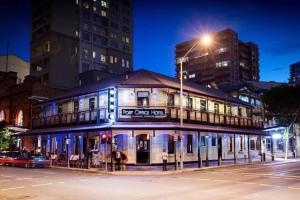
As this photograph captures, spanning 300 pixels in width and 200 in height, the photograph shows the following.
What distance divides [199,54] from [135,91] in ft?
340

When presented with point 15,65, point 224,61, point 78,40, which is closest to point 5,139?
point 15,65

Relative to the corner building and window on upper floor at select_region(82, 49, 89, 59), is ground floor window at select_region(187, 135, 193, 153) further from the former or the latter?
window on upper floor at select_region(82, 49, 89, 59)

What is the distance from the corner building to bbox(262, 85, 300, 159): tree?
6406mm

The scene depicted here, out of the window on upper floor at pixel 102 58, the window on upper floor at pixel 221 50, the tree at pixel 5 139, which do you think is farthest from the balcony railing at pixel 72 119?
the window on upper floor at pixel 221 50

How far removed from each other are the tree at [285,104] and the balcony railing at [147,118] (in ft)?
15.1

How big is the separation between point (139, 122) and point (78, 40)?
53.7 m

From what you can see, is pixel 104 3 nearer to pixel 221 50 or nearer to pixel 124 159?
pixel 221 50

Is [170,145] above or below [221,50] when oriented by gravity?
below

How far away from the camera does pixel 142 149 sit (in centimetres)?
3200

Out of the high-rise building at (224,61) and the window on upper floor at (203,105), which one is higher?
the high-rise building at (224,61)

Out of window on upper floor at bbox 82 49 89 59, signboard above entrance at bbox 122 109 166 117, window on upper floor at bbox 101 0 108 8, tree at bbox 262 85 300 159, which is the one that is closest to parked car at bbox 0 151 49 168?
signboard above entrance at bbox 122 109 166 117

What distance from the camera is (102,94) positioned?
113 ft

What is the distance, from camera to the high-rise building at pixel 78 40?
73.6m

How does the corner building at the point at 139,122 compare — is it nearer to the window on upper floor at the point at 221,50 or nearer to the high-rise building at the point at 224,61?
the high-rise building at the point at 224,61
